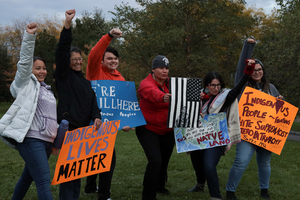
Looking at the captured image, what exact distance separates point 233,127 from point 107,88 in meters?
2.09

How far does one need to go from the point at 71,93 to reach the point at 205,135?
2173 mm

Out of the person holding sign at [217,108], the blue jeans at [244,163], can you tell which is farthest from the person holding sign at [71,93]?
the blue jeans at [244,163]

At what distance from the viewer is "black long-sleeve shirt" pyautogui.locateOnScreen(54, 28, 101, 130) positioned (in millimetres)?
3527

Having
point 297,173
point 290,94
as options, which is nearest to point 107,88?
point 297,173

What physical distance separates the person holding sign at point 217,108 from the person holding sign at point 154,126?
0.68 m

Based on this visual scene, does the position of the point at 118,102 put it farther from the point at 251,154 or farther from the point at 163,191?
the point at 251,154

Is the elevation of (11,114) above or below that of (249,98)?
below

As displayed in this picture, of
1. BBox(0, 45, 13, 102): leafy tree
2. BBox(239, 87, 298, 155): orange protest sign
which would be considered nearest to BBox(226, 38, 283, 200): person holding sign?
BBox(239, 87, 298, 155): orange protest sign

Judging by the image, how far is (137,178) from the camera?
6.28m

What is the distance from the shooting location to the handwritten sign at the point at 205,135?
14.7 ft

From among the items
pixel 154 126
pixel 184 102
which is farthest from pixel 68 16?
pixel 154 126

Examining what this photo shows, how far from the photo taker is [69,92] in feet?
12.0

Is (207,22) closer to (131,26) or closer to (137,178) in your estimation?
(131,26)

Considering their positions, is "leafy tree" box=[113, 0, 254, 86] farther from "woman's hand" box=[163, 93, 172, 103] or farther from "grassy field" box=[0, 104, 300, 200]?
"woman's hand" box=[163, 93, 172, 103]
